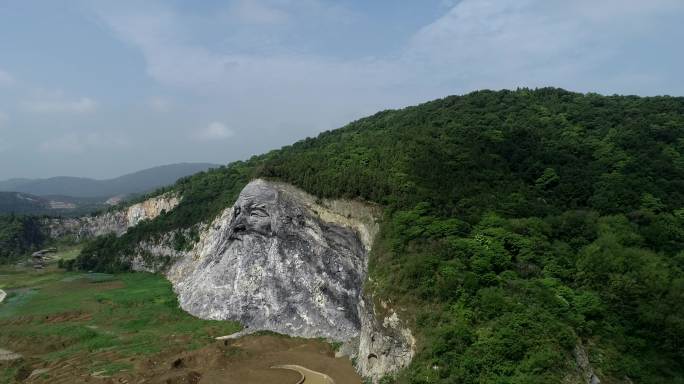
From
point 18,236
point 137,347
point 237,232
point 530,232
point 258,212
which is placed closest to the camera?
point 530,232

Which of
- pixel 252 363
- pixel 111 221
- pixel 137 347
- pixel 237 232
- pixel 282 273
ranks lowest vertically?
pixel 252 363

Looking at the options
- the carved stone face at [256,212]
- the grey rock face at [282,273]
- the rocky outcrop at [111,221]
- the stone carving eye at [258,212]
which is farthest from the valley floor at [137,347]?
the rocky outcrop at [111,221]

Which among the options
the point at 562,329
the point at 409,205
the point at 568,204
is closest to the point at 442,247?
the point at 409,205

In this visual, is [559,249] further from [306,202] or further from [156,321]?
[156,321]

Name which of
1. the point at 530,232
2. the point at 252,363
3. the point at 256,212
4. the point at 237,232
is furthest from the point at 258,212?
the point at 530,232

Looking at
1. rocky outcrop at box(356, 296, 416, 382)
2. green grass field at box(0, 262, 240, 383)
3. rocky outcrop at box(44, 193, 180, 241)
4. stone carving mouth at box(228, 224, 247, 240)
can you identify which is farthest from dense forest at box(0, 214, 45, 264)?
rocky outcrop at box(356, 296, 416, 382)

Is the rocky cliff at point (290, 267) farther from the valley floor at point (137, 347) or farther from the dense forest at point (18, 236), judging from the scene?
the dense forest at point (18, 236)

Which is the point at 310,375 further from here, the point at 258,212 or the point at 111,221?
the point at 111,221
